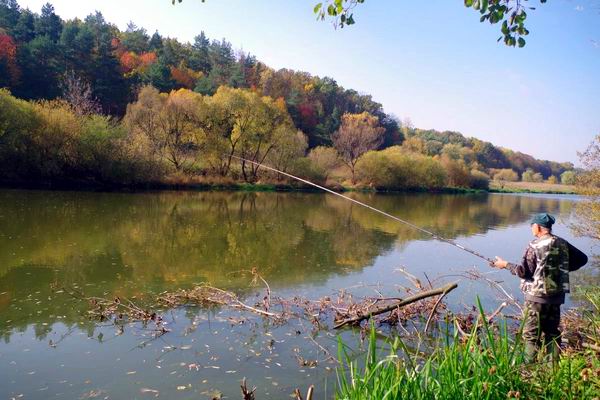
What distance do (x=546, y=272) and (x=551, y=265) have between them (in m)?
0.10

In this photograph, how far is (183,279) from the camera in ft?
35.4

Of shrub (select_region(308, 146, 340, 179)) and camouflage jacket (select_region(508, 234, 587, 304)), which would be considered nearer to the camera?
camouflage jacket (select_region(508, 234, 587, 304))

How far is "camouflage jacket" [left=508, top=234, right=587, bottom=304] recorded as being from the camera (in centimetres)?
513

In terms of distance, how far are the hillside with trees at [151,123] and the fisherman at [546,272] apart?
29045 millimetres

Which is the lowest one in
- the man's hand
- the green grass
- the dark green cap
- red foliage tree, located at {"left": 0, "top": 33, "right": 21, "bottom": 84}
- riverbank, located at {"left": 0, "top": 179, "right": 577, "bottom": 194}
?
riverbank, located at {"left": 0, "top": 179, "right": 577, "bottom": 194}

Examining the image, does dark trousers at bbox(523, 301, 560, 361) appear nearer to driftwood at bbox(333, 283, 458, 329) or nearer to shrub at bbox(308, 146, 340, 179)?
driftwood at bbox(333, 283, 458, 329)

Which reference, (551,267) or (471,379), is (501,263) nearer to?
(551,267)

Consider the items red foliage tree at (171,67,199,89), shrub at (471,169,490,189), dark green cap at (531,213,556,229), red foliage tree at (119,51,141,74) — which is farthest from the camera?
shrub at (471,169,490,189)

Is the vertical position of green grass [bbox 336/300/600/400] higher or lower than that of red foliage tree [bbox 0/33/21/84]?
lower

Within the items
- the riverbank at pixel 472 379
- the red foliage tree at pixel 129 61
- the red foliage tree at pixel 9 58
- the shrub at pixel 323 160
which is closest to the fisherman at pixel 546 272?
the riverbank at pixel 472 379

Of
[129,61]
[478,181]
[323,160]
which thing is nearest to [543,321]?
[323,160]

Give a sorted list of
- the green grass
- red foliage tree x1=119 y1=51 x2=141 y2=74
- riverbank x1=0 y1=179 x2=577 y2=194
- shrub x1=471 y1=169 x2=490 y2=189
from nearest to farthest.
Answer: the green grass, riverbank x1=0 y1=179 x2=577 y2=194, red foliage tree x1=119 y1=51 x2=141 y2=74, shrub x1=471 y1=169 x2=490 y2=189

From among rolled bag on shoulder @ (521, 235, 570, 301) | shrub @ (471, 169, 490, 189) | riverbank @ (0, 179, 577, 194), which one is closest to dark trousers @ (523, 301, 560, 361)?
rolled bag on shoulder @ (521, 235, 570, 301)

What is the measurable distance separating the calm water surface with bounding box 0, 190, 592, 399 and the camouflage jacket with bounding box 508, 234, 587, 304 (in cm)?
279
